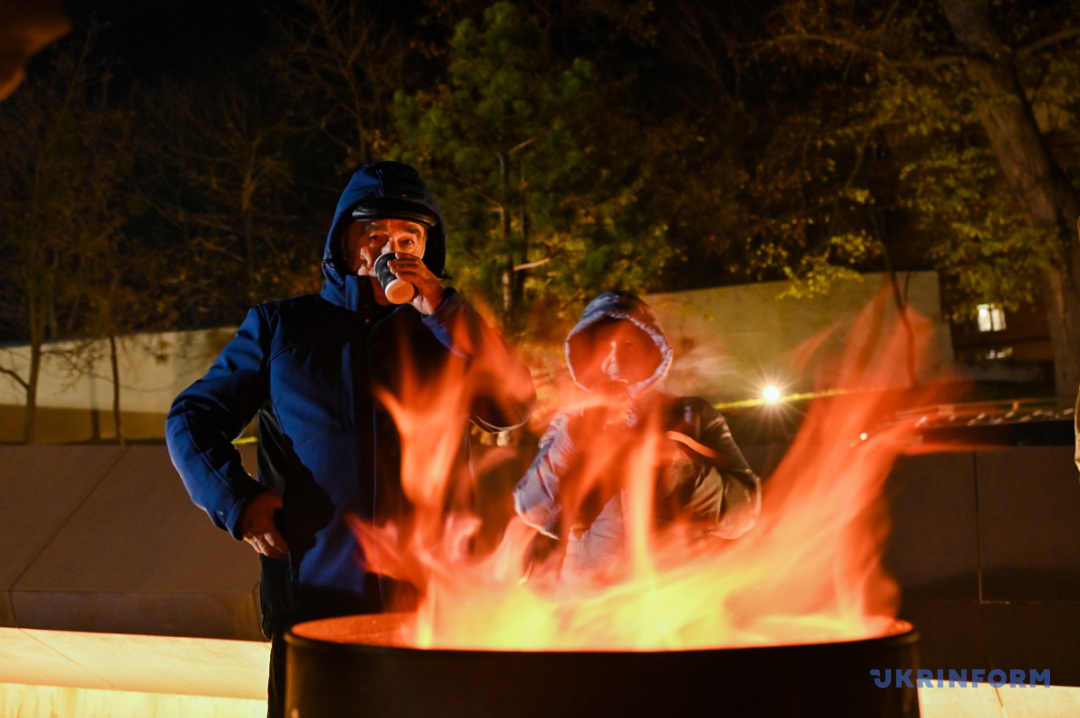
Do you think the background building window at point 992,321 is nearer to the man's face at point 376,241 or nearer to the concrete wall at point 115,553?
the concrete wall at point 115,553

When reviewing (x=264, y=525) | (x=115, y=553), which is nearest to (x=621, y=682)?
(x=264, y=525)

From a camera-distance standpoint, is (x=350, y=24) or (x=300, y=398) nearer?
(x=300, y=398)

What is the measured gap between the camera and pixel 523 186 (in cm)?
1219

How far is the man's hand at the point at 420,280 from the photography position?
2070 mm

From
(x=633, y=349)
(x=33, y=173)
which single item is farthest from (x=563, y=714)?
(x=33, y=173)

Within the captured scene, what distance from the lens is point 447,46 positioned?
1844 centimetres

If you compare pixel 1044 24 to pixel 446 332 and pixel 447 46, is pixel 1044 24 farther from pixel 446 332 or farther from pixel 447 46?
pixel 446 332

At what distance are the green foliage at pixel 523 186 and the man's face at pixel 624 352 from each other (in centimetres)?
861

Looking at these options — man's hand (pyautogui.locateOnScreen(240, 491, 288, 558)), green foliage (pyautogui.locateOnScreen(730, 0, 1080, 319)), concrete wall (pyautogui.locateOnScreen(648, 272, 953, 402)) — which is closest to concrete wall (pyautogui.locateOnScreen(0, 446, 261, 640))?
man's hand (pyautogui.locateOnScreen(240, 491, 288, 558))

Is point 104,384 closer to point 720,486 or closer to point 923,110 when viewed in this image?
point 923,110

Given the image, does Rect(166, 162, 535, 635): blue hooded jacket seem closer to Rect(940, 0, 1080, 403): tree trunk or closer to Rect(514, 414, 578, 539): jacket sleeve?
Rect(514, 414, 578, 539): jacket sleeve

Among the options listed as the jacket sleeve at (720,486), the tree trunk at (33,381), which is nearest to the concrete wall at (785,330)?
the tree trunk at (33,381)

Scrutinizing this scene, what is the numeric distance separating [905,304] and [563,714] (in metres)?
21.3

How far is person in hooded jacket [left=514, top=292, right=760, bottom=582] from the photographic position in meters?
2.79
